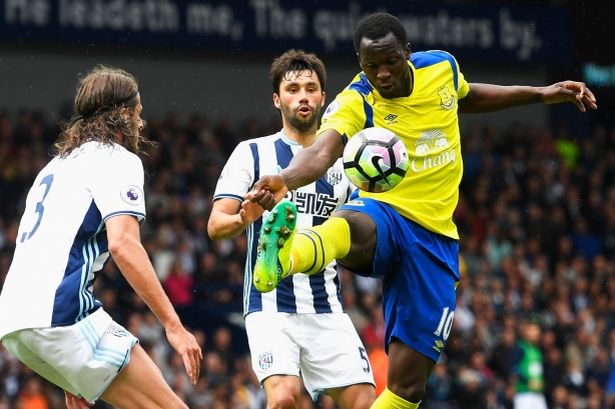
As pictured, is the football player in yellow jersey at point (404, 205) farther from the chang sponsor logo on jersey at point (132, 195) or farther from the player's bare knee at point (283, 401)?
the chang sponsor logo on jersey at point (132, 195)

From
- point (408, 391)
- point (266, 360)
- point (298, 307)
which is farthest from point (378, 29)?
point (266, 360)

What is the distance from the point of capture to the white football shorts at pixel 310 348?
6895mm

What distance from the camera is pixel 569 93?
6.81m

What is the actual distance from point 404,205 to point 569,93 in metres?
1.28

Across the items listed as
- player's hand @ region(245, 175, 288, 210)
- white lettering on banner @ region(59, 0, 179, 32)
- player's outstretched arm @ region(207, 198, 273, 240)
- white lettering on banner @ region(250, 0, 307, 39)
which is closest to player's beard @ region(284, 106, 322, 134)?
player's outstretched arm @ region(207, 198, 273, 240)

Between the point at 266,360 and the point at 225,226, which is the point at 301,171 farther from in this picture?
the point at 266,360

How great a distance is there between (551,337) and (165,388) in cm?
1212

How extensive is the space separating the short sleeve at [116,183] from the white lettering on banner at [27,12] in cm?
1076

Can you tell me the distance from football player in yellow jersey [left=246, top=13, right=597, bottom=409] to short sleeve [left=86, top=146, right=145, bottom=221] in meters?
0.79

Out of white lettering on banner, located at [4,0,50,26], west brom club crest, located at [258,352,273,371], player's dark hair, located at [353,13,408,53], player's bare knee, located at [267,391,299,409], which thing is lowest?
player's bare knee, located at [267,391,299,409]

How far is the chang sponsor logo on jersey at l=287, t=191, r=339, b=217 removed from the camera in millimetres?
7117

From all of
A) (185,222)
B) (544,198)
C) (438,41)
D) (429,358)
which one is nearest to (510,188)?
(544,198)

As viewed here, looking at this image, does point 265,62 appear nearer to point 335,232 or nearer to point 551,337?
point 551,337

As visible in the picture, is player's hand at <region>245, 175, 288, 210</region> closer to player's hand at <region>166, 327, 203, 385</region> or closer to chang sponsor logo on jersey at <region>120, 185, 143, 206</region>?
chang sponsor logo on jersey at <region>120, 185, 143, 206</region>
